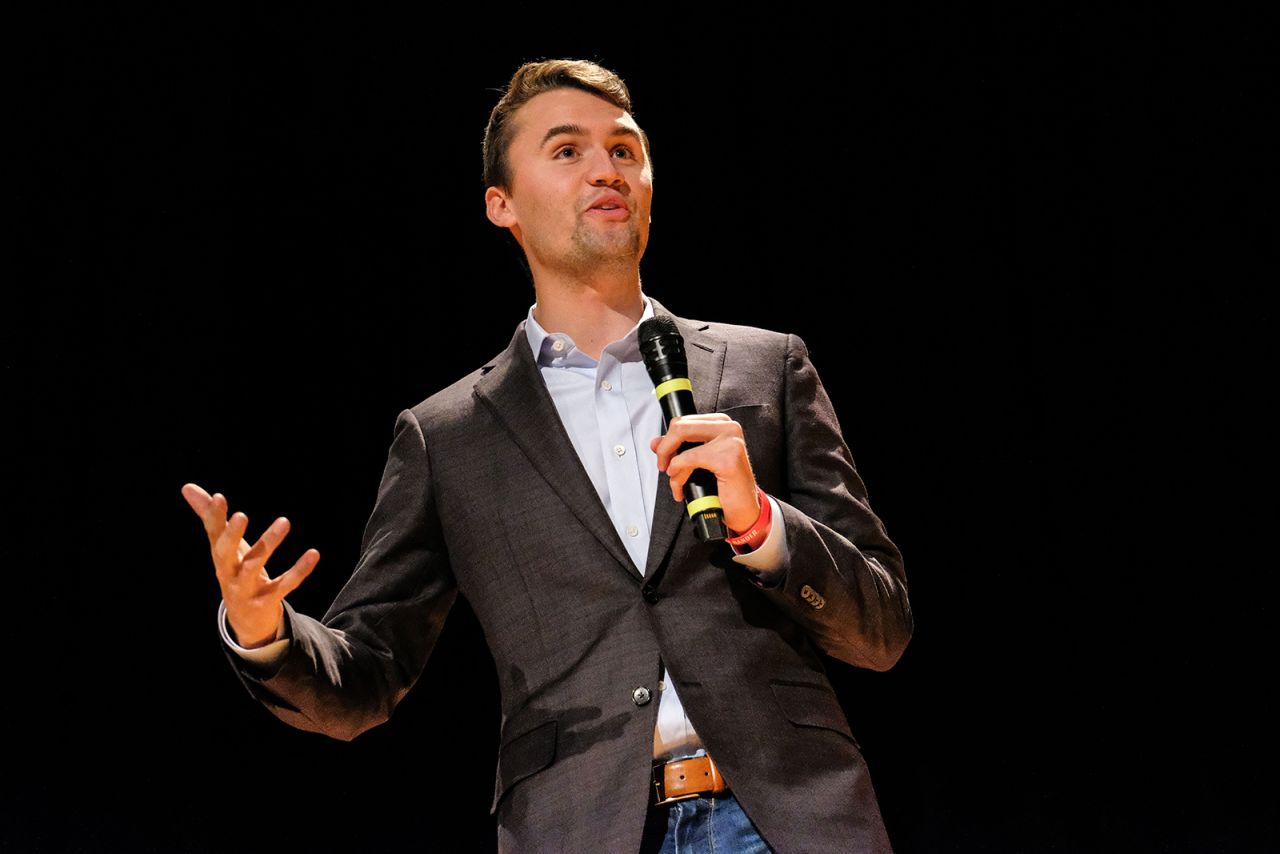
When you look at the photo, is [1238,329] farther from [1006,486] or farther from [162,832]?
[162,832]

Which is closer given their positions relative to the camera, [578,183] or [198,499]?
[198,499]

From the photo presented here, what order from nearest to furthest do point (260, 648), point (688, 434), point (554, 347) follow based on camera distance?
point (688, 434) → point (260, 648) → point (554, 347)

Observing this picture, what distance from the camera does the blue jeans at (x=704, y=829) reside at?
1576 mm

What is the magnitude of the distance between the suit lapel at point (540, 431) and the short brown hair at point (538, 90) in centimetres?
40

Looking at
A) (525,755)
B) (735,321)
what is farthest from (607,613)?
(735,321)

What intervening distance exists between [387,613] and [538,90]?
0.97 metres

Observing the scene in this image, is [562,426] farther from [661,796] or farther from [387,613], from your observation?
[661,796]

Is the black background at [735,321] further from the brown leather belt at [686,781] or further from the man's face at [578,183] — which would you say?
the brown leather belt at [686,781]

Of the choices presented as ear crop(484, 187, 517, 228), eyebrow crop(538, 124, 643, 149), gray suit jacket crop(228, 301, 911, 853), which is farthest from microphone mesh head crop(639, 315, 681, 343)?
ear crop(484, 187, 517, 228)

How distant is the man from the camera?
5.21ft

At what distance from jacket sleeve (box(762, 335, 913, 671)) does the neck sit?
0.98 ft

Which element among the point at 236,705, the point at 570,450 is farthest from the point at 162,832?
the point at 570,450

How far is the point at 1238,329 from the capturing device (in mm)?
3344

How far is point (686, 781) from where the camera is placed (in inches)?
63.6
